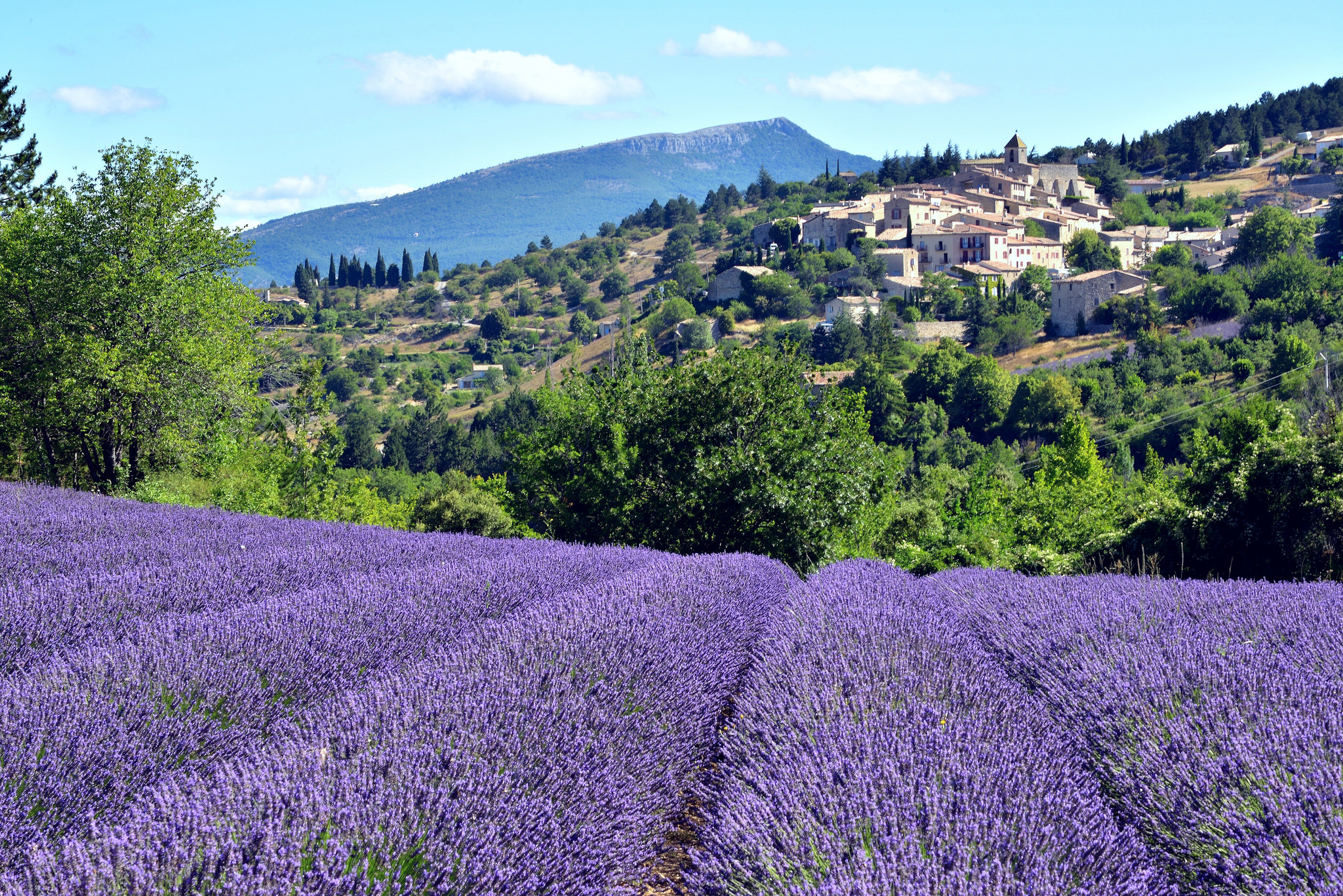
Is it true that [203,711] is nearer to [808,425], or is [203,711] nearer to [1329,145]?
[808,425]

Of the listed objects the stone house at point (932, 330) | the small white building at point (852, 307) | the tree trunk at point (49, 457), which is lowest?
the stone house at point (932, 330)

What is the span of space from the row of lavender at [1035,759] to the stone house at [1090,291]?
80.9 metres

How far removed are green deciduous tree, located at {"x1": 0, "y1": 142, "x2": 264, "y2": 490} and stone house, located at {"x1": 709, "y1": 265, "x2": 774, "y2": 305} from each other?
87.2 meters

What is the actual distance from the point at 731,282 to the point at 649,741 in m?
102

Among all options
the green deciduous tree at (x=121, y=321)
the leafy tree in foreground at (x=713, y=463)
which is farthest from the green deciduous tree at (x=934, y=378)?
the green deciduous tree at (x=121, y=321)

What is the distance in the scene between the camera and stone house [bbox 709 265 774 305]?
332 feet

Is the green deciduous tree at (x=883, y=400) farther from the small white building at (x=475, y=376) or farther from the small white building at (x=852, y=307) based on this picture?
the small white building at (x=475, y=376)

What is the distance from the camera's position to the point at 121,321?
14.8m

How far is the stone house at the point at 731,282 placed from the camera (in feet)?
332

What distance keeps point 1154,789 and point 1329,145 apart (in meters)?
155

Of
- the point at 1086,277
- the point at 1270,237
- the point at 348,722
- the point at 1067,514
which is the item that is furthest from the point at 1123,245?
the point at 348,722

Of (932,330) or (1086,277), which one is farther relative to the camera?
(932,330)

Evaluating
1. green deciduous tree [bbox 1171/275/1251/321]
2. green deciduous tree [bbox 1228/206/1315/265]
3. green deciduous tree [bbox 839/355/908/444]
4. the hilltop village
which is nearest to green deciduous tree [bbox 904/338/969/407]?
green deciduous tree [bbox 839/355/908/444]

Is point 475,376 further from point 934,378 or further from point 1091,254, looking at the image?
point 1091,254
